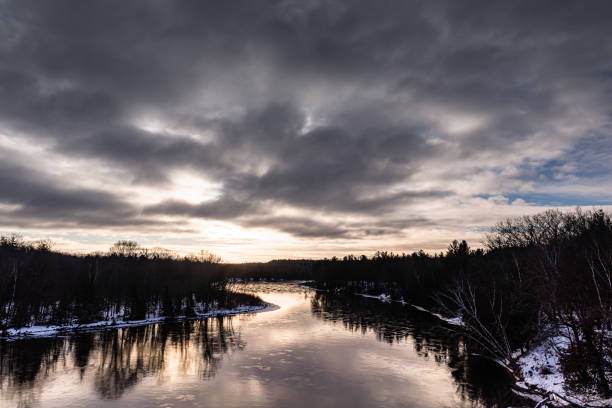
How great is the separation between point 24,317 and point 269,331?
151ft

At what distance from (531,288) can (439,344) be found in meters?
18.7

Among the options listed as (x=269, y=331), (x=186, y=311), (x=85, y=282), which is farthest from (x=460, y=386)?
(x=85, y=282)

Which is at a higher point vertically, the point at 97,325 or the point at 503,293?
the point at 503,293

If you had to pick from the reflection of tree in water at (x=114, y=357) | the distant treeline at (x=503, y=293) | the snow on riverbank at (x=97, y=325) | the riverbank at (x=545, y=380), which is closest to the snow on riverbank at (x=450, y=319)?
the distant treeline at (x=503, y=293)

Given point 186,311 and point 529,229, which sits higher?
point 529,229

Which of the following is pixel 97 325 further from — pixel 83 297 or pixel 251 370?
pixel 251 370

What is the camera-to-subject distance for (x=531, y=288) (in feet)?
152

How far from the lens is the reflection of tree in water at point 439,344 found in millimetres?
35188

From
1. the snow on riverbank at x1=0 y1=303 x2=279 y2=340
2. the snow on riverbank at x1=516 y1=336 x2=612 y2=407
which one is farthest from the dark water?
the snow on riverbank at x1=0 y1=303 x2=279 y2=340

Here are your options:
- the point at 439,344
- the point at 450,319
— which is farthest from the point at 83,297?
the point at 450,319

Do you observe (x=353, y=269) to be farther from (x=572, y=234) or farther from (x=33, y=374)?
(x=33, y=374)

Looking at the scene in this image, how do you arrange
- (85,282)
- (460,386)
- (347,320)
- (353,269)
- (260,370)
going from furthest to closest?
1. (353,269)
2. (347,320)
3. (85,282)
4. (260,370)
5. (460,386)

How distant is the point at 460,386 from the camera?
36.7 meters

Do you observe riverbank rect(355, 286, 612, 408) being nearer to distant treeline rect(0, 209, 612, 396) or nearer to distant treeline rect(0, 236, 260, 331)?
distant treeline rect(0, 209, 612, 396)
